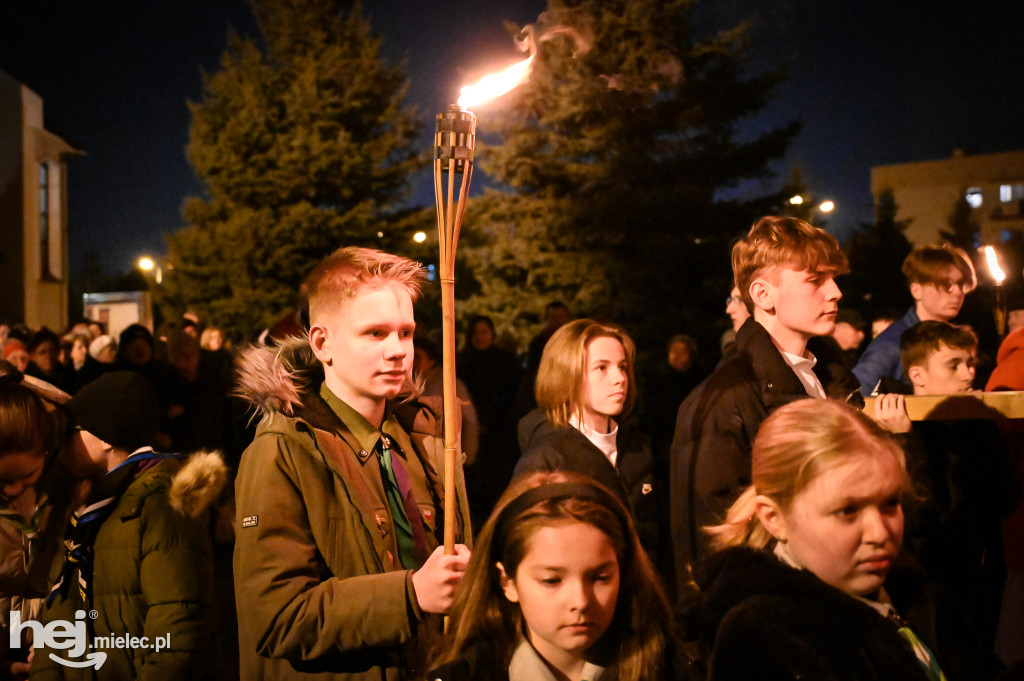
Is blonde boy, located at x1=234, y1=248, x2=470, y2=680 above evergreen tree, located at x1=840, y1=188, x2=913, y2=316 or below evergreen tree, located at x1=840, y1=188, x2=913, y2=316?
below

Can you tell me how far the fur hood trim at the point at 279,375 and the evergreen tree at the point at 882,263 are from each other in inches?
1205

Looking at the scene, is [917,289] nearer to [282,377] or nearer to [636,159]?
[282,377]

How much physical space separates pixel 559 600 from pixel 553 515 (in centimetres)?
23

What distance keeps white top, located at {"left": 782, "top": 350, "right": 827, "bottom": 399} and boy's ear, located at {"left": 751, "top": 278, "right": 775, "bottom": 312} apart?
0.20 m

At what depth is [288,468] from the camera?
2543 mm

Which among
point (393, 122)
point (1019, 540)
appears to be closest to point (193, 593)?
point (1019, 540)

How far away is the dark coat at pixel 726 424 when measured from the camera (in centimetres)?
326

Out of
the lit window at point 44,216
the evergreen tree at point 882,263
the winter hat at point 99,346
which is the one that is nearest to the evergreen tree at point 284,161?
the lit window at point 44,216

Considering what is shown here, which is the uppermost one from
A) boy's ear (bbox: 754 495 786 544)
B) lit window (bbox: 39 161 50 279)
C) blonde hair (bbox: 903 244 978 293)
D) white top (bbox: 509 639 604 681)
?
lit window (bbox: 39 161 50 279)

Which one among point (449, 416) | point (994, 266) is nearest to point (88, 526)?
point (449, 416)

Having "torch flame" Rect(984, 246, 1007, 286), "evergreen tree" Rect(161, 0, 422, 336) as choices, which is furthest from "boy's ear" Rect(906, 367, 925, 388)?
"evergreen tree" Rect(161, 0, 422, 336)

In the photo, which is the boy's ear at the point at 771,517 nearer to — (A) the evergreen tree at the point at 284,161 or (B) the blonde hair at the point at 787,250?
(B) the blonde hair at the point at 787,250

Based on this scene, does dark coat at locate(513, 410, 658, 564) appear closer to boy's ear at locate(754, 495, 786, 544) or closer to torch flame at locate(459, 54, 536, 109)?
boy's ear at locate(754, 495, 786, 544)

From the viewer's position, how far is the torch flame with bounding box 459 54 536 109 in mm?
2626
